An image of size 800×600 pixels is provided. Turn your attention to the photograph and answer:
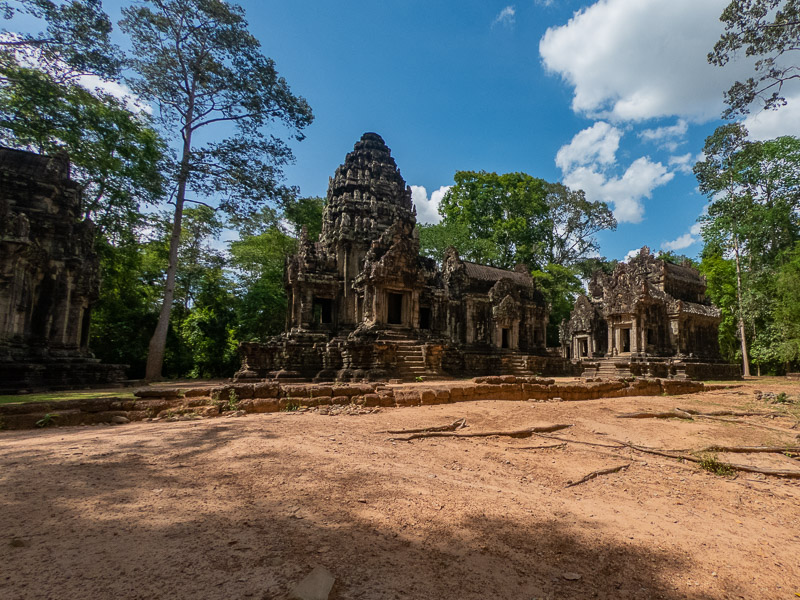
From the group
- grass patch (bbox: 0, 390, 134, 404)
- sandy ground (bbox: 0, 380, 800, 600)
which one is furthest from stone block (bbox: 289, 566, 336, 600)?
grass patch (bbox: 0, 390, 134, 404)

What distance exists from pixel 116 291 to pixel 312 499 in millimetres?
23600

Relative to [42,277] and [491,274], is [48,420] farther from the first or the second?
[491,274]

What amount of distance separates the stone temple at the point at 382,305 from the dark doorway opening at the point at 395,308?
0.05 metres

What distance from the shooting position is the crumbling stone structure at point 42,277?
35.6 feet

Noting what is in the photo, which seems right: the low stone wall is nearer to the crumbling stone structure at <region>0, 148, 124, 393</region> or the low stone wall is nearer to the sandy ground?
the sandy ground

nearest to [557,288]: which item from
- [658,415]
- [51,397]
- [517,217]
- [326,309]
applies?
[517,217]

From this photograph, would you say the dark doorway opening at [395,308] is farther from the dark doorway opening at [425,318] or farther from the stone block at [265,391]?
the stone block at [265,391]

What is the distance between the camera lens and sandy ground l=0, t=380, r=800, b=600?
204cm

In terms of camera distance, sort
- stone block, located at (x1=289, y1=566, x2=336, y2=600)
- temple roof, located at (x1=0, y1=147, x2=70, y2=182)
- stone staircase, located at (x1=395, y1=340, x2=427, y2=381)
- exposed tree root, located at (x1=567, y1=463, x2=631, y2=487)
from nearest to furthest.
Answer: stone block, located at (x1=289, y1=566, x2=336, y2=600) → exposed tree root, located at (x1=567, y1=463, x2=631, y2=487) → temple roof, located at (x1=0, y1=147, x2=70, y2=182) → stone staircase, located at (x1=395, y1=340, x2=427, y2=381)

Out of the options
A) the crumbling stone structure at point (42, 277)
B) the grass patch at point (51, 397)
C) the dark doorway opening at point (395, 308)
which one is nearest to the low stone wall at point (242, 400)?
the grass patch at point (51, 397)

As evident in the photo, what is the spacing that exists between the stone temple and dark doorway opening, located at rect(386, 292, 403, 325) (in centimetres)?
5

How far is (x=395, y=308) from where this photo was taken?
17703mm

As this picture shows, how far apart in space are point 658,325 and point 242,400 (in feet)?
76.4

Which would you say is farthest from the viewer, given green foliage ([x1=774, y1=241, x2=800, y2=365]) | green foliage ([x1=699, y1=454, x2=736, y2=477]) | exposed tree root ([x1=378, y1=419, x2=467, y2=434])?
green foliage ([x1=774, y1=241, x2=800, y2=365])
